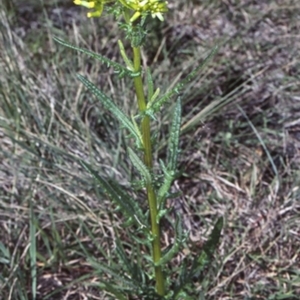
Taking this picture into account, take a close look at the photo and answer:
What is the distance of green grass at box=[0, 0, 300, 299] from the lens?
2.26 m

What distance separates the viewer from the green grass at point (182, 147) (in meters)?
2.26

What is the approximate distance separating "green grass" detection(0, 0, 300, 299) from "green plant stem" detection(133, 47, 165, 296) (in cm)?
17

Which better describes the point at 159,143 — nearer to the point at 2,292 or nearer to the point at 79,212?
the point at 79,212

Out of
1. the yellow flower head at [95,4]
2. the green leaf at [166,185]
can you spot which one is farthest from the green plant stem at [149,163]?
the yellow flower head at [95,4]

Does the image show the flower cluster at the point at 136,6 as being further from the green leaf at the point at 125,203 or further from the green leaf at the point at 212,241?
the green leaf at the point at 212,241

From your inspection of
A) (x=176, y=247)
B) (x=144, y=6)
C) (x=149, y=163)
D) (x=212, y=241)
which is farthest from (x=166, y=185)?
(x=144, y=6)

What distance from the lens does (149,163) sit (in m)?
1.73

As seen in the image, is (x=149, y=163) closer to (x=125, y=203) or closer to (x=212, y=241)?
(x=125, y=203)

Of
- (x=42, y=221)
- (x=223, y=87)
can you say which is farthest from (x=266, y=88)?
(x=42, y=221)

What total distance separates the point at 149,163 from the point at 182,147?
894 millimetres

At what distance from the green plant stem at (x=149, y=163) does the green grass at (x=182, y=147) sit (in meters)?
0.17

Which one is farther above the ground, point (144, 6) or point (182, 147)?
point (144, 6)

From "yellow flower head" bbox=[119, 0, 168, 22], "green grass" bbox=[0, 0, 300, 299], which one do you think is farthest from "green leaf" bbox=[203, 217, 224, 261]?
"yellow flower head" bbox=[119, 0, 168, 22]

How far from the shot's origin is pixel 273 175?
2.52m
